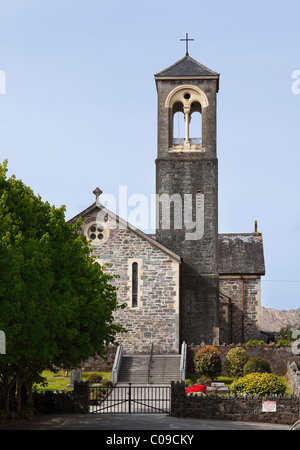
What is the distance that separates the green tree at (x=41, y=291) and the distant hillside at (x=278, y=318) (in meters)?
104

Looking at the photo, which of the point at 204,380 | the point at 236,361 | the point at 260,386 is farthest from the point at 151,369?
the point at 260,386

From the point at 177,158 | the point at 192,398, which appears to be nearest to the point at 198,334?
the point at 177,158

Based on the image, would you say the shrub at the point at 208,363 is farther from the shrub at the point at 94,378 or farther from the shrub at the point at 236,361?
the shrub at the point at 94,378

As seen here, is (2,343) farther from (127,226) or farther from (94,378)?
(127,226)

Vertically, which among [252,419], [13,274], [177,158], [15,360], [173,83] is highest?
[173,83]

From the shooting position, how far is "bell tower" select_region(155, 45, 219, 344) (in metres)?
46.8

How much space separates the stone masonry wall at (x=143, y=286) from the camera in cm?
4403

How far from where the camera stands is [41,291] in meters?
26.4

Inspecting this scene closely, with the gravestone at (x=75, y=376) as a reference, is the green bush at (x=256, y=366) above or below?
above

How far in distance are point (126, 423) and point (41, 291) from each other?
5.76 meters

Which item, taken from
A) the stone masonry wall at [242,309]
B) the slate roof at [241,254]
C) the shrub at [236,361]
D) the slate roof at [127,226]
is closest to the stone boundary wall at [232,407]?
the shrub at [236,361]

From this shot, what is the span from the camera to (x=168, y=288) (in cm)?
4447

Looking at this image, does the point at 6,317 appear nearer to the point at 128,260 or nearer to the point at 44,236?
the point at 44,236
